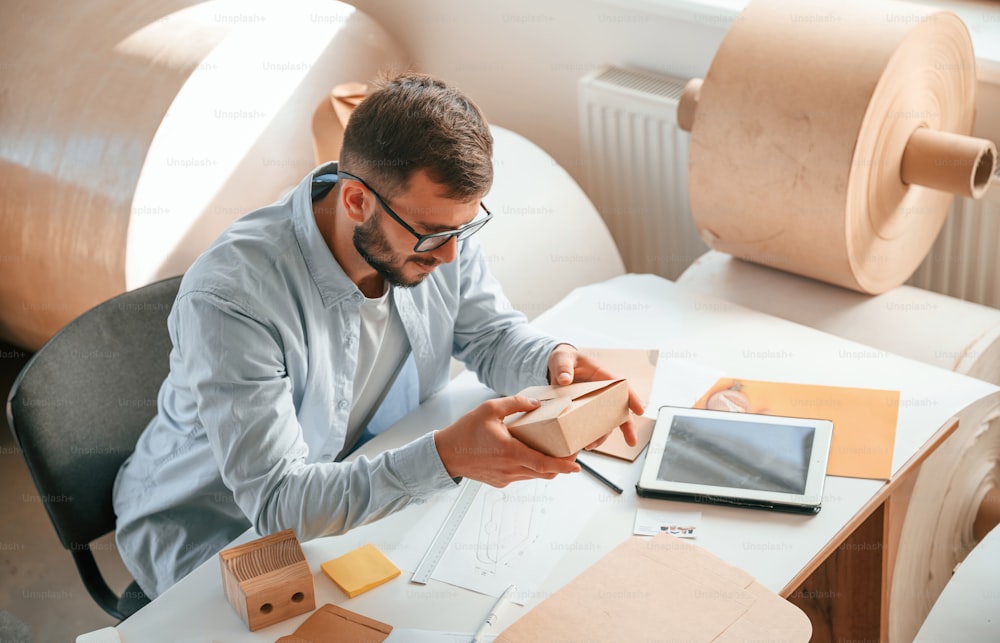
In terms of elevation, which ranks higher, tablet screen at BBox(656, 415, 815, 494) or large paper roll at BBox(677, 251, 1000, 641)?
tablet screen at BBox(656, 415, 815, 494)

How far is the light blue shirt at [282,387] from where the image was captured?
1675mm

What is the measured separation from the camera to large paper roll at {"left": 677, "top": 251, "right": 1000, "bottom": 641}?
211cm

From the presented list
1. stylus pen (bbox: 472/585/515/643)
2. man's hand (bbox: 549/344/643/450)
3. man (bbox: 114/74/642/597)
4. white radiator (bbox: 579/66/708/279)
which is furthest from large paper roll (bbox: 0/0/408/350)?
stylus pen (bbox: 472/585/515/643)

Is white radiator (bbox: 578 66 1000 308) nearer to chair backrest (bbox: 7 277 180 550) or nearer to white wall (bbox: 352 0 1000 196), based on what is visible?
white wall (bbox: 352 0 1000 196)

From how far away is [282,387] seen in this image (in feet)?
5.64

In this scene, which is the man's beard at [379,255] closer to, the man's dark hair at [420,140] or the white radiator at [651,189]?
the man's dark hair at [420,140]

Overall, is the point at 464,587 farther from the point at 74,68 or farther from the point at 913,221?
the point at 74,68

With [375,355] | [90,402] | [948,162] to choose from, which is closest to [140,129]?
[90,402]

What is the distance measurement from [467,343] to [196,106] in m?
1.28

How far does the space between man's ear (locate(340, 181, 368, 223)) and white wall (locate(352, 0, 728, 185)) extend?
1.61 m

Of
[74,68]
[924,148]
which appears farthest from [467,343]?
[74,68]

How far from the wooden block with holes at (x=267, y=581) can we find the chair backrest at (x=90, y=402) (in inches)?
19.9

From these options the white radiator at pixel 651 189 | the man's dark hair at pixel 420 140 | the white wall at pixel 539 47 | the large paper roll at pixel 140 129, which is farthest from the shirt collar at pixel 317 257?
the white wall at pixel 539 47

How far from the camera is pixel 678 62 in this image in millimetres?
3160
